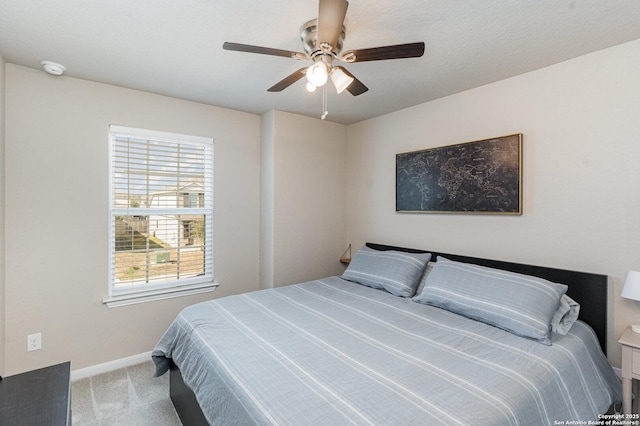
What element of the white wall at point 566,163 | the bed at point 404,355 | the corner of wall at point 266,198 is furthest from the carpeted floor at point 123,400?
the white wall at point 566,163

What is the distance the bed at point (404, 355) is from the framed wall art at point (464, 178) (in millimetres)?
520

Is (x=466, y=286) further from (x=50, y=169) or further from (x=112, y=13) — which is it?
(x=50, y=169)

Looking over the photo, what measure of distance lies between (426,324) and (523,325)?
1.79 ft

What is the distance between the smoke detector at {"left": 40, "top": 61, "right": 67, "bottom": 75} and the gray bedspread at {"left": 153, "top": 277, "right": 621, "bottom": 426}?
206 centimetres

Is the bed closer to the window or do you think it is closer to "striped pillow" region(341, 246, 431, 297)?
"striped pillow" region(341, 246, 431, 297)

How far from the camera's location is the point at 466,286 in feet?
7.20

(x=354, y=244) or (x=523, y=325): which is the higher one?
(x=354, y=244)

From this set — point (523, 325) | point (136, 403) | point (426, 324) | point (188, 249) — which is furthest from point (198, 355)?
point (523, 325)

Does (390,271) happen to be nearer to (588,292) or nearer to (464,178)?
(464,178)

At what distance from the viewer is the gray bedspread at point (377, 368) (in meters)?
1.19

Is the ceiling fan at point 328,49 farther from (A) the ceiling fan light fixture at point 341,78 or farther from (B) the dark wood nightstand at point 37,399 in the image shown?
(B) the dark wood nightstand at point 37,399

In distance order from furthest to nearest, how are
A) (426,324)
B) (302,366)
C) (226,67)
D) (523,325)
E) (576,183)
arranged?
(226,67), (576,183), (426,324), (523,325), (302,366)

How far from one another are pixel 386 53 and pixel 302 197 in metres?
2.16

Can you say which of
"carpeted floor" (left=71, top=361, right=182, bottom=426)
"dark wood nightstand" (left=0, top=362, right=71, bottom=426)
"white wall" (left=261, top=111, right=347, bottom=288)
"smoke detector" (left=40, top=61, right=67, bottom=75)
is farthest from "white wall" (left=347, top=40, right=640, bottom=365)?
"smoke detector" (left=40, top=61, right=67, bottom=75)
